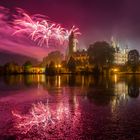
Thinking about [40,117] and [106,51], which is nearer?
[40,117]

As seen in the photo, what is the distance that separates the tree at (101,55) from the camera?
534 ft

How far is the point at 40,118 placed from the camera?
22.2m

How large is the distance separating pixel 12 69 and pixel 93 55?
55965 mm

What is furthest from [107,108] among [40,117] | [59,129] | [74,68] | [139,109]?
[74,68]

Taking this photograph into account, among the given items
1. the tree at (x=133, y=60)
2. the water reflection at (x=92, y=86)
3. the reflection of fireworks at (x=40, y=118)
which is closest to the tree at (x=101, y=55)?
the tree at (x=133, y=60)

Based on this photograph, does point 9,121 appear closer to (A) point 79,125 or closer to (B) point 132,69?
(A) point 79,125

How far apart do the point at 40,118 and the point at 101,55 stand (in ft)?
467

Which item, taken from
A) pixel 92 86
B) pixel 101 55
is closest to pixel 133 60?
pixel 101 55

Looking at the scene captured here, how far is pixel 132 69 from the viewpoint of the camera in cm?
19450

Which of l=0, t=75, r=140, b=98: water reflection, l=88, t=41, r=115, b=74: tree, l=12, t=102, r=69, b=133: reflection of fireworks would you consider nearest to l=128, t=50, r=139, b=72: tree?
l=88, t=41, r=115, b=74: tree

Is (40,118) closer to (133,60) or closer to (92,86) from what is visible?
(92,86)

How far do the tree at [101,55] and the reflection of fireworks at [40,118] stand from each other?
137m

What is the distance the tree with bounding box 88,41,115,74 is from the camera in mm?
162625

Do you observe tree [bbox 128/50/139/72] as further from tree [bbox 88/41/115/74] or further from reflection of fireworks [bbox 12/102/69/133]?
reflection of fireworks [bbox 12/102/69/133]
